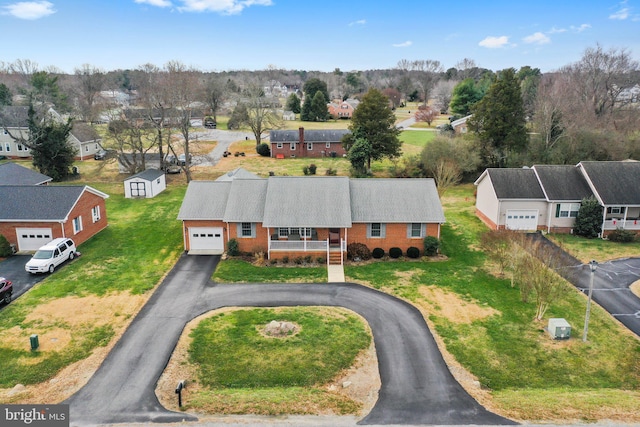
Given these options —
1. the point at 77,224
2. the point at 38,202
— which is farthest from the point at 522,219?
the point at 38,202

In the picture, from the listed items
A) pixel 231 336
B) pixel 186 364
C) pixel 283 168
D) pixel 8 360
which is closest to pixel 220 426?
pixel 186 364

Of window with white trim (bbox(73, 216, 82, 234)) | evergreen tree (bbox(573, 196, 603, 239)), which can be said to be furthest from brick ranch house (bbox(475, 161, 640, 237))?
window with white trim (bbox(73, 216, 82, 234))

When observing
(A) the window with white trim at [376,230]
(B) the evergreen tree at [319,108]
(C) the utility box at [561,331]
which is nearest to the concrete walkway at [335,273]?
(A) the window with white trim at [376,230]

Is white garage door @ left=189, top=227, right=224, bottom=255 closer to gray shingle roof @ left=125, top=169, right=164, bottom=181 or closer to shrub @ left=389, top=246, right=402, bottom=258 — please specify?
shrub @ left=389, top=246, right=402, bottom=258

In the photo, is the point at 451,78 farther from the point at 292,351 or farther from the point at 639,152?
the point at 292,351

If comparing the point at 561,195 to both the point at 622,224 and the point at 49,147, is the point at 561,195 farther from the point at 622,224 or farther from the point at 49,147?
the point at 49,147

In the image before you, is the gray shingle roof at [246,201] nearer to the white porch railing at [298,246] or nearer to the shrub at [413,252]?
the white porch railing at [298,246]
